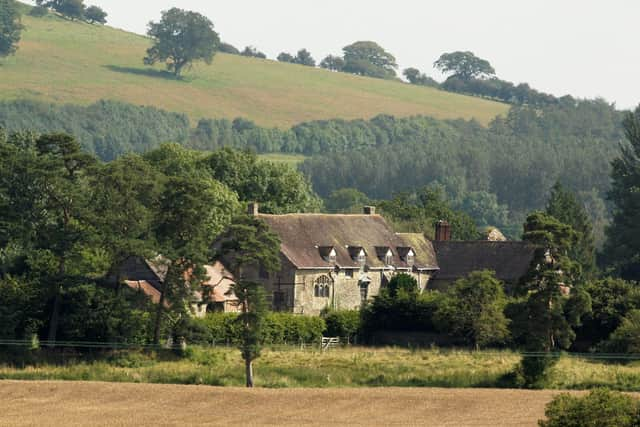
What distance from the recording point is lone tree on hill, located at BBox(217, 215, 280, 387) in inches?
2982

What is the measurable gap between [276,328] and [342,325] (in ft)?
19.3

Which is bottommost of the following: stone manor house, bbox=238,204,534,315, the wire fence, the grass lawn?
the grass lawn

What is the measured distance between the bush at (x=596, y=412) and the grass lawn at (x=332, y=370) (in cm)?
2271

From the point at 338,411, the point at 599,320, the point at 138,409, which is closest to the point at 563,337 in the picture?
the point at 599,320

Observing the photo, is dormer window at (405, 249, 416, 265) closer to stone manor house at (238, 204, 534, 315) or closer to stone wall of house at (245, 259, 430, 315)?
stone manor house at (238, 204, 534, 315)

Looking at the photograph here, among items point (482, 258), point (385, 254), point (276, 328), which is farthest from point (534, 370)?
point (482, 258)

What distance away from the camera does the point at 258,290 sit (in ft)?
255

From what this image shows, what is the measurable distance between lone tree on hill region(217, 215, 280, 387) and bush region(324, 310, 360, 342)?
1087 centimetres

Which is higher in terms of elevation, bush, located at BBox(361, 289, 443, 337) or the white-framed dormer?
the white-framed dormer

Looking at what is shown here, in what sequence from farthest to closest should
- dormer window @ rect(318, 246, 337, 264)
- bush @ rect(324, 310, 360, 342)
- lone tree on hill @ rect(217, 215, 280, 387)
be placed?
1. dormer window @ rect(318, 246, 337, 264)
2. bush @ rect(324, 310, 360, 342)
3. lone tree on hill @ rect(217, 215, 280, 387)

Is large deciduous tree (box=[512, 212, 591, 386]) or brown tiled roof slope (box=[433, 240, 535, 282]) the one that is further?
brown tiled roof slope (box=[433, 240, 535, 282])

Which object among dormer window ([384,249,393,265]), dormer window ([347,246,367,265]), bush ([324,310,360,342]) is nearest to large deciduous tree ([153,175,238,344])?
bush ([324,310,360,342])

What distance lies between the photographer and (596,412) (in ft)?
160

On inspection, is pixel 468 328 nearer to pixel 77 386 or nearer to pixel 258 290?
pixel 258 290
